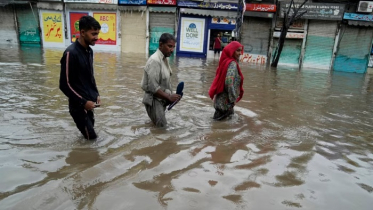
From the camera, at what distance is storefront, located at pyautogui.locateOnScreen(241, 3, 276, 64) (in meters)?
20.9

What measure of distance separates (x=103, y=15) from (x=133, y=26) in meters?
2.70

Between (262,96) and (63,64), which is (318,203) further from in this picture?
(262,96)

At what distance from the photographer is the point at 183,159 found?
3.18 m

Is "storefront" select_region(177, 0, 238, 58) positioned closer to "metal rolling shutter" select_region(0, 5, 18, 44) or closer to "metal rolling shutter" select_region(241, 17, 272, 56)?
"metal rolling shutter" select_region(241, 17, 272, 56)

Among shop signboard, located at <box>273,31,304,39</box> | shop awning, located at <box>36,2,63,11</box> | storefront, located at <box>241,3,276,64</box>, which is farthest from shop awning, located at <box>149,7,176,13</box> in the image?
shop signboard, located at <box>273,31,304,39</box>

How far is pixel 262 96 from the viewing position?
7523 millimetres

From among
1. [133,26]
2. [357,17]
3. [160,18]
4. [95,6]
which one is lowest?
[133,26]

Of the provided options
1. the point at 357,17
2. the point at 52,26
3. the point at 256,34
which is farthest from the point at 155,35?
the point at 357,17

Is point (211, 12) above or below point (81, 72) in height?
above

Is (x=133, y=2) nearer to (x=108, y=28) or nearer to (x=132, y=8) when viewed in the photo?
(x=132, y=8)

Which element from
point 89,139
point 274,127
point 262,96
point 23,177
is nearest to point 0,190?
point 23,177

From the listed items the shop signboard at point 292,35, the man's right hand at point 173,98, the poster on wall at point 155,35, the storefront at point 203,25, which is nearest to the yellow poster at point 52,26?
the poster on wall at point 155,35

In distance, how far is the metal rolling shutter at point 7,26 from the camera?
77.5 feet

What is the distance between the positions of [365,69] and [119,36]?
61.6ft
